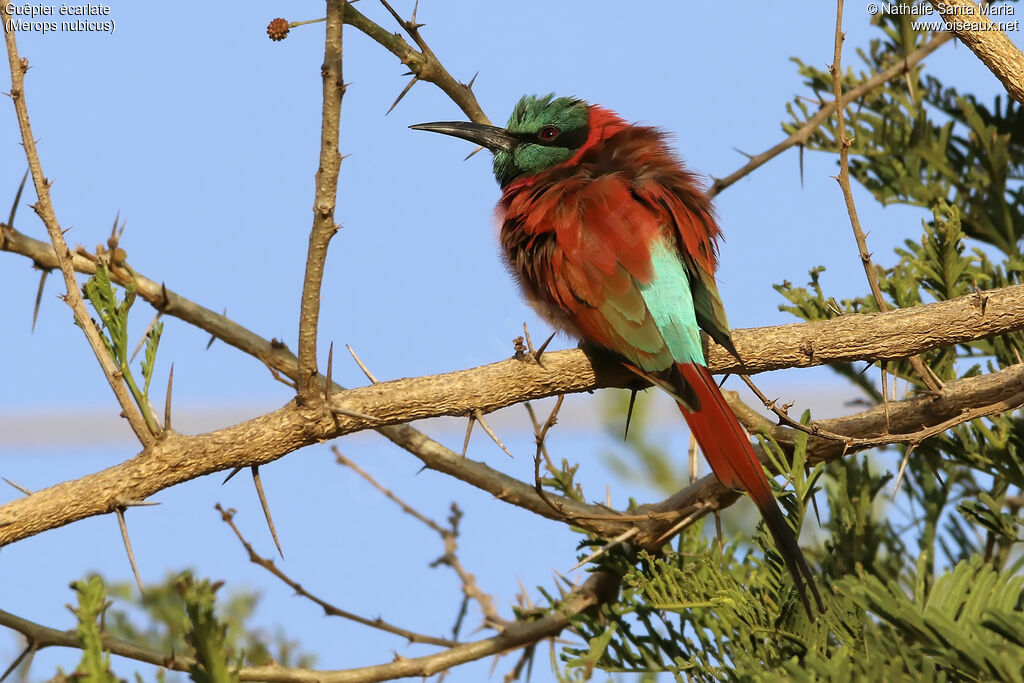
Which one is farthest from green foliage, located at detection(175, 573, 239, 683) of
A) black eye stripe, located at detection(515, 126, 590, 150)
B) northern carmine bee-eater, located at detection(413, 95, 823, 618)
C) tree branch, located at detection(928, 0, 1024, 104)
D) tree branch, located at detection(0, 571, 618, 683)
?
black eye stripe, located at detection(515, 126, 590, 150)

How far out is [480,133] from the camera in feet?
12.6

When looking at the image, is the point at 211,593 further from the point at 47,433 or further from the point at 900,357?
the point at 47,433

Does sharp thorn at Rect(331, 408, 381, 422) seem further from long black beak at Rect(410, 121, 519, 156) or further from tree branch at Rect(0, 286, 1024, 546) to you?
long black beak at Rect(410, 121, 519, 156)

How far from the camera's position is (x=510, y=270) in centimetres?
322

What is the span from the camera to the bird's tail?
2.42 meters

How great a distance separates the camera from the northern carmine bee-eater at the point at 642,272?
8.55 ft

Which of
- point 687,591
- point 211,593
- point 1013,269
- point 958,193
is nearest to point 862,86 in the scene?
point 958,193

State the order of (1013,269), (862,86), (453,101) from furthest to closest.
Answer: (862,86) → (453,101) → (1013,269)

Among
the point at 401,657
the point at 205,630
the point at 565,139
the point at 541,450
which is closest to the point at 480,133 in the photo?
the point at 565,139

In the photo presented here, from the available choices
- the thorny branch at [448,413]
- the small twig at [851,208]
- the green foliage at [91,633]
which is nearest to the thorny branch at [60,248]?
the thorny branch at [448,413]

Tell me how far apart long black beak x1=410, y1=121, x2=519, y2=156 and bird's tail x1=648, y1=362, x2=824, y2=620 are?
1456 mm

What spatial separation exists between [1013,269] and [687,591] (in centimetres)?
145

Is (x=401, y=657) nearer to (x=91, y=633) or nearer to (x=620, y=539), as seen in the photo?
(x=620, y=539)

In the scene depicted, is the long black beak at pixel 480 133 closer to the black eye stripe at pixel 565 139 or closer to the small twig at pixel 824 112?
the black eye stripe at pixel 565 139
